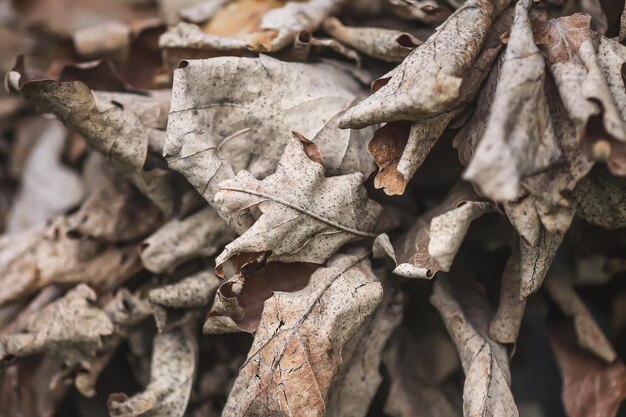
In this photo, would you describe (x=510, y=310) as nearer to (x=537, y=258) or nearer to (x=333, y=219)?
(x=537, y=258)

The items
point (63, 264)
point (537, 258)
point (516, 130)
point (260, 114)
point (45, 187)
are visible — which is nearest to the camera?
point (516, 130)

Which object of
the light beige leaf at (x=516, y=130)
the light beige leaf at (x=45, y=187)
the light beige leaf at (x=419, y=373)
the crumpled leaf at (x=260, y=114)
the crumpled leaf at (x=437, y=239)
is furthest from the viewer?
the light beige leaf at (x=45, y=187)

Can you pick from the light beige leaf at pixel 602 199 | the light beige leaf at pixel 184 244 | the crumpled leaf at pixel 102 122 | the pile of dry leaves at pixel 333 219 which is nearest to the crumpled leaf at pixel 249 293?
the pile of dry leaves at pixel 333 219

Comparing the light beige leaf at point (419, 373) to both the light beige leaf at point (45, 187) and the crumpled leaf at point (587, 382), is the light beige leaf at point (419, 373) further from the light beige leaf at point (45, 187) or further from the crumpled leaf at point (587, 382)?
the light beige leaf at point (45, 187)

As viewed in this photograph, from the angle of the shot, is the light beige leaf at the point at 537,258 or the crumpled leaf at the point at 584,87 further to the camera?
the light beige leaf at the point at 537,258

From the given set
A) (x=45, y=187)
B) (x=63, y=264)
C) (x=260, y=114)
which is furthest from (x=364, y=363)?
(x=45, y=187)

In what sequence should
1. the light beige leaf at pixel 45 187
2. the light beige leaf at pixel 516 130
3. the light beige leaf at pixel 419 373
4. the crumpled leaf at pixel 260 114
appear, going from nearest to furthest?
the light beige leaf at pixel 516 130, the crumpled leaf at pixel 260 114, the light beige leaf at pixel 419 373, the light beige leaf at pixel 45 187
